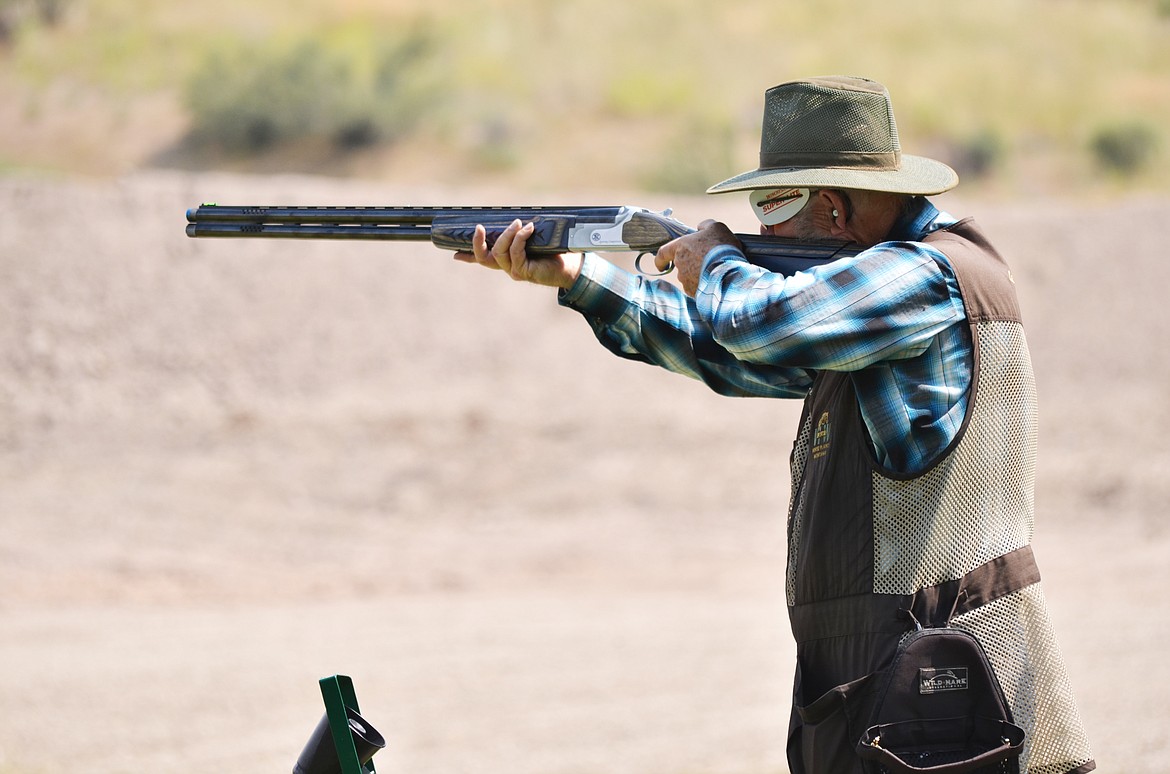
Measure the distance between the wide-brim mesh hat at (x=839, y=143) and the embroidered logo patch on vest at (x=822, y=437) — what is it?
475mm

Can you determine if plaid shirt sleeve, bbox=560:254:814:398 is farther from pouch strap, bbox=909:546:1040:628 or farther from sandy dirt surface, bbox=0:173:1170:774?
sandy dirt surface, bbox=0:173:1170:774

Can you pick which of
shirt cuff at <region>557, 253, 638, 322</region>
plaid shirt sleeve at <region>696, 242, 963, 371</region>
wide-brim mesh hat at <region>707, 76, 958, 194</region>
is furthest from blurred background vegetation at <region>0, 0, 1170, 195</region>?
plaid shirt sleeve at <region>696, 242, 963, 371</region>

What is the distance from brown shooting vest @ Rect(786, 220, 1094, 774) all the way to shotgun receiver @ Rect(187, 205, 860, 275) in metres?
0.31

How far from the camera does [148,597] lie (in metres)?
12.6

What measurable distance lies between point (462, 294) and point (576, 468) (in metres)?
3.59

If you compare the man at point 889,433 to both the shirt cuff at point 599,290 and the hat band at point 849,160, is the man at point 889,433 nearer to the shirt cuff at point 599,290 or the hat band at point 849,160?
the hat band at point 849,160

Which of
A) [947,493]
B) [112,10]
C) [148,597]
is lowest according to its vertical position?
[947,493]

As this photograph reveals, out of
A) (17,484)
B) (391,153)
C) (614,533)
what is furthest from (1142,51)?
(17,484)

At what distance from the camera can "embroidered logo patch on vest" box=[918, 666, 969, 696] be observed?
265 centimetres

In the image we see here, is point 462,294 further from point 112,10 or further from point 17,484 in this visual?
point 112,10

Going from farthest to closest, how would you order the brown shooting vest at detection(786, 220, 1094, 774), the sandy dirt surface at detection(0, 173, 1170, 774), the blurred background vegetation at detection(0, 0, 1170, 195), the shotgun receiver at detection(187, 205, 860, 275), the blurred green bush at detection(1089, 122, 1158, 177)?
the blurred green bush at detection(1089, 122, 1158, 177) → the blurred background vegetation at detection(0, 0, 1170, 195) → the sandy dirt surface at detection(0, 173, 1170, 774) → the shotgun receiver at detection(187, 205, 860, 275) → the brown shooting vest at detection(786, 220, 1094, 774)

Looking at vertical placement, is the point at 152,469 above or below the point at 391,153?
below

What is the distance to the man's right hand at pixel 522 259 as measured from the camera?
11.1ft

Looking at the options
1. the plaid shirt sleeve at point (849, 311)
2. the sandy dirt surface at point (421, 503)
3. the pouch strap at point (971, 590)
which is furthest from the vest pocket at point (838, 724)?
the sandy dirt surface at point (421, 503)
